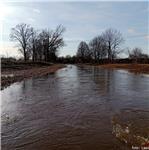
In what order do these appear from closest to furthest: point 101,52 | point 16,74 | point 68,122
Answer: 1. point 68,122
2. point 16,74
3. point 101,52

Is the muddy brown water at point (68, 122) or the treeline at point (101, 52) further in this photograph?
the treeline at point (101, 52)

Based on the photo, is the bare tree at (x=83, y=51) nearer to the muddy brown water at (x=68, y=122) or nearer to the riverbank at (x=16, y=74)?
the riverbank at (x=16, y=74)

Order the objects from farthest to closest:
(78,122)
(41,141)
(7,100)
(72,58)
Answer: (72,58)
(7,100)
(78,122)
(41,141)

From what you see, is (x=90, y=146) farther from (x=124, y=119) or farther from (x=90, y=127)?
(x=124, y=119)

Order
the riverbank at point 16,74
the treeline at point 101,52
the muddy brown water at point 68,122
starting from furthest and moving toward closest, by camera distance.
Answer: the treeline at point 101,52 → the riverbank at point 16,74 → the muddy brown water at point 68,122

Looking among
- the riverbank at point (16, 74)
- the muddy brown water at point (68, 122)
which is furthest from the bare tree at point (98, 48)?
the muddy brown water at point (68, 122)

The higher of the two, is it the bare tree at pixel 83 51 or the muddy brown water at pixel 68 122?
the bare tree at pixel 83 51

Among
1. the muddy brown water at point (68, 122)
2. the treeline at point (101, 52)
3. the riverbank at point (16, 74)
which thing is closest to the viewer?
the muddy brown water at point (68, 122)

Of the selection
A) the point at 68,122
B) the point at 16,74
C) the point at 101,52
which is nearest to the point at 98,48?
the point at 101,52

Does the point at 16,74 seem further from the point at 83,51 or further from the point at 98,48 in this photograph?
the point at 83,51

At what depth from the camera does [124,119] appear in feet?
21.4

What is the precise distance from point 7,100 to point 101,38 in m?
83.6

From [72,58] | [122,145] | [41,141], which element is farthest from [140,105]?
[72,58]

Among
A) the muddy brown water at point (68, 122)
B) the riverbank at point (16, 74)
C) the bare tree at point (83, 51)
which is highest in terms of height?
the bare tree at point (83, 51)
